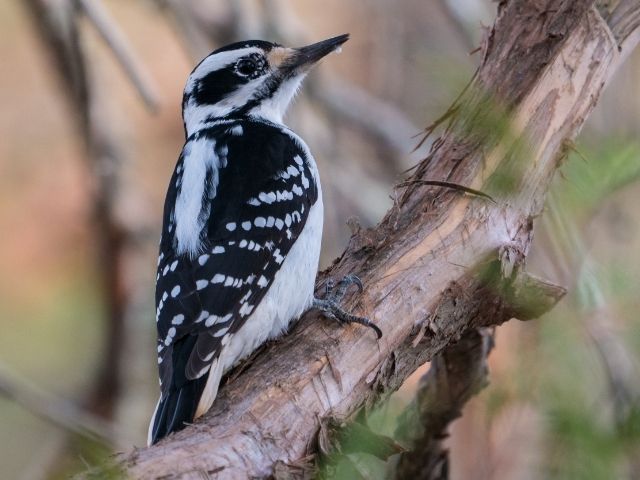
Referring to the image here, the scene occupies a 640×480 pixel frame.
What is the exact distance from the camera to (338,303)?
285 centimetres

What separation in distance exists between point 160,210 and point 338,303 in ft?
13.0

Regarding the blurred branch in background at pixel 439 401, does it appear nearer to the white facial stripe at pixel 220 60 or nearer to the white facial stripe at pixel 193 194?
the white facial stripe at pixel 193 194

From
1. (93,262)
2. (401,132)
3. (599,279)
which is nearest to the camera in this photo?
(599,279)

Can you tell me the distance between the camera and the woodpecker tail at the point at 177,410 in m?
2.67

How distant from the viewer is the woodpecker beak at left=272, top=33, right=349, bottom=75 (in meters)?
3.88

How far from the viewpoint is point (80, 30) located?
4766mm

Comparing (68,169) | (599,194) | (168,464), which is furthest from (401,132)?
(599,194)

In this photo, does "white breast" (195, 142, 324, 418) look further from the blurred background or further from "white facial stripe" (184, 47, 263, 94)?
"white facial stripe" (184, 47, 263, 94)

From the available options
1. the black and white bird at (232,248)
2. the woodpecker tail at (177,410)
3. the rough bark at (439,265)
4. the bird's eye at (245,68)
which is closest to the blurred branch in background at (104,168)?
the bird's eye at (245,68)

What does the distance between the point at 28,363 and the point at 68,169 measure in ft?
5.48

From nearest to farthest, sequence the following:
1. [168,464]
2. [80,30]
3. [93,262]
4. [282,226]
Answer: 1. [168,464]
2. [282,226]
3. [80,30]
4. [93,262]

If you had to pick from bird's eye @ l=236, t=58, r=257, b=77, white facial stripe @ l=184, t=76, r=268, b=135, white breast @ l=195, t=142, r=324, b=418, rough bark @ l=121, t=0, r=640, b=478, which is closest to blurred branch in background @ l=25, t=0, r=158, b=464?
white facial stripe @ l=184, t=76, r=268, b=135

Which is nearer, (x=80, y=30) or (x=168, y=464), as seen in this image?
(x=168, y=464)

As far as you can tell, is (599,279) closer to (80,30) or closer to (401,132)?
(80,30)
